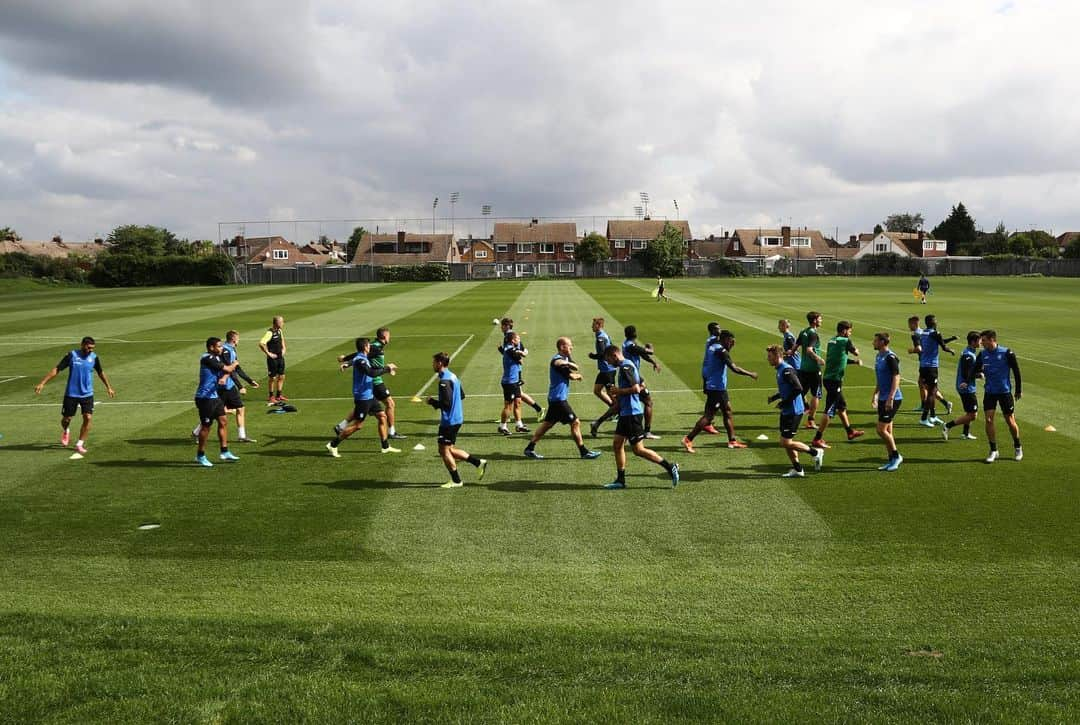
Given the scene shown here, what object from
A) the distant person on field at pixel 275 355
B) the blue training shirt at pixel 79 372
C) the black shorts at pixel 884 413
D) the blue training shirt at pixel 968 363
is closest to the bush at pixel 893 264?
the blue training shirt at pixel 968 363

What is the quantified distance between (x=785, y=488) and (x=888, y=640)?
4948 mm

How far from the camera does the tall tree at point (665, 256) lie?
106 metres

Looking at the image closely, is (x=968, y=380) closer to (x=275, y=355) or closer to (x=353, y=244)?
(x=275, y=355)

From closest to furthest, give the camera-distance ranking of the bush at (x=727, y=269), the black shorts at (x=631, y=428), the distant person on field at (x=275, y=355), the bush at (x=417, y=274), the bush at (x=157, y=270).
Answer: the black shorts at (x=631, y=428) < the distant person on field at (x=275, y=355) < the bush at (x=157, y=270) < the bush at (x=417, y=274) < the bush at (x=727, y=269)

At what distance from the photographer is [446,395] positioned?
11.6 metres

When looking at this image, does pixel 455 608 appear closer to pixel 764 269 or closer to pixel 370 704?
pixel 370 704

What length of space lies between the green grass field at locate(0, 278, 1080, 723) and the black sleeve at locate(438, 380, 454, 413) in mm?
1328

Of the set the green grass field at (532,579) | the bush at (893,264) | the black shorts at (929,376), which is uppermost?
the bush at (893,264)

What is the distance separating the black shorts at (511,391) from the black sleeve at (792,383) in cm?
538

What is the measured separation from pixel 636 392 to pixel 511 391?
4.77 metres

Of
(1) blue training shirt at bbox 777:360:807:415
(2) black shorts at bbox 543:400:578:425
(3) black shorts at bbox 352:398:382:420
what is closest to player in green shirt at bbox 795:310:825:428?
(1) blue training shirt at bbox 777:360:807:415

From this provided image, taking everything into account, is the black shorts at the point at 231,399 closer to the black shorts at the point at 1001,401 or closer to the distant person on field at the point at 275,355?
the distant person on field at the point at 275,355

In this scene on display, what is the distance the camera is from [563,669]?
655 centimetres

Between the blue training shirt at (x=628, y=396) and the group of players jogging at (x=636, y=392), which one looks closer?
the blue training shirt at (x=628, y=396)
